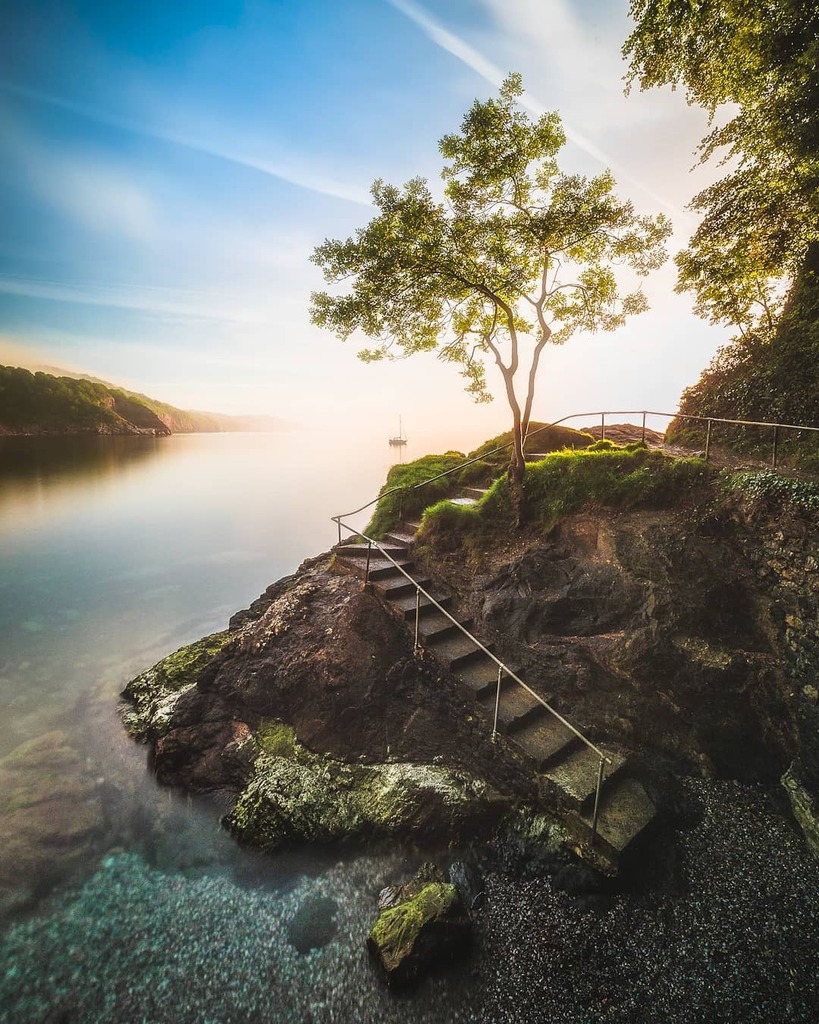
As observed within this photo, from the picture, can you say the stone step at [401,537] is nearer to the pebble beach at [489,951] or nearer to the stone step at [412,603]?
the stone step at [412,603]

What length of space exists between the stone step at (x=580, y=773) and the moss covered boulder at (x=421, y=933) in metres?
2.08

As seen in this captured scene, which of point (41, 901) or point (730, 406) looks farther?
point (730, 406)

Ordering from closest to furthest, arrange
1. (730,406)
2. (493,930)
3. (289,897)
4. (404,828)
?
(493,930) < (289,897) < (404,828) < (730,406)

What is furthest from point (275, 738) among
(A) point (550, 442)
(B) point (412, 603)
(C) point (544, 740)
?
(A) point (550, 442)

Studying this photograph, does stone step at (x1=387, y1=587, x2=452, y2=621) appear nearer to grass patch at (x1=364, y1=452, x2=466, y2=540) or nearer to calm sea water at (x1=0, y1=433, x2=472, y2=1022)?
grass patch at (x1=364, y1=452, x2=466, y2=540)

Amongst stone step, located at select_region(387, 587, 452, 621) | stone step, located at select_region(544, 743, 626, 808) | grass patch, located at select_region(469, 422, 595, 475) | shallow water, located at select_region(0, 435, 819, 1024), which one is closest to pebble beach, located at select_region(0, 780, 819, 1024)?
shallow water, located at select_region(0, 435, 819, 1024)

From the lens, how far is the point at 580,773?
658 centimetres

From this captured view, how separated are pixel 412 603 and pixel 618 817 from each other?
520 cm

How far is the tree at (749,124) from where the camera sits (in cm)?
903

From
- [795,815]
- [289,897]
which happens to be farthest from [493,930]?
[795,815]

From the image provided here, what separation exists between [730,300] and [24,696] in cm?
2385

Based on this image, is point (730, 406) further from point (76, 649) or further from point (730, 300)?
point (76, 649)

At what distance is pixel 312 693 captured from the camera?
9.05 meters

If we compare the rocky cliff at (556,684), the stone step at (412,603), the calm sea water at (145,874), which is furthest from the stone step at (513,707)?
the calm sea water at (145,874)
